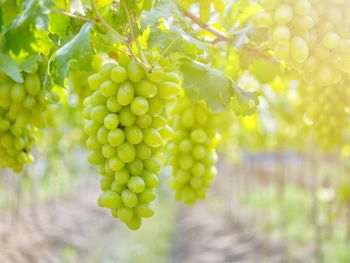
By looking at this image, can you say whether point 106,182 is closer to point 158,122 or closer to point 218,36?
point 158,122

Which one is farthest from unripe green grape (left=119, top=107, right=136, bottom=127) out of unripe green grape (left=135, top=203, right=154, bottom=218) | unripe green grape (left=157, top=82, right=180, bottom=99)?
unripe green grape (left=135, top=203, right=154, bottom=218)

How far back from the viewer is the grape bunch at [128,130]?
153 centimetres

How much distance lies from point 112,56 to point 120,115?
0.73m

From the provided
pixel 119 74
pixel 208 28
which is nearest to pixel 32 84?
pixel 119 74

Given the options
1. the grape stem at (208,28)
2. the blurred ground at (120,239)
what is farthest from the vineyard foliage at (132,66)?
the blurred ground at (120,239)

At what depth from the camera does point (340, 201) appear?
6.80 m

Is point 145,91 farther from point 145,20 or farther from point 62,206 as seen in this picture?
point 62,206

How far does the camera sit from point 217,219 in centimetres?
1327

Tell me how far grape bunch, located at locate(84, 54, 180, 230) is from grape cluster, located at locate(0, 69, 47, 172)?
279 mm

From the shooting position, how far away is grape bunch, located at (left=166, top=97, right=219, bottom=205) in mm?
2520


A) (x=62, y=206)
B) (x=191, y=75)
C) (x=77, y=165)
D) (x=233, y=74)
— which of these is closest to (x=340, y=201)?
(x=233, y=74)

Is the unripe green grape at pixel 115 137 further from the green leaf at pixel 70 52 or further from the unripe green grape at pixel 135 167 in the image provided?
the green leaf at pixel 70 52

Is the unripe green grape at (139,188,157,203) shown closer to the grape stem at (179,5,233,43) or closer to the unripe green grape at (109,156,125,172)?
the unripe green grape at (109,156,125,172)

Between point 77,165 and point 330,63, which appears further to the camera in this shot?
point 77,165
